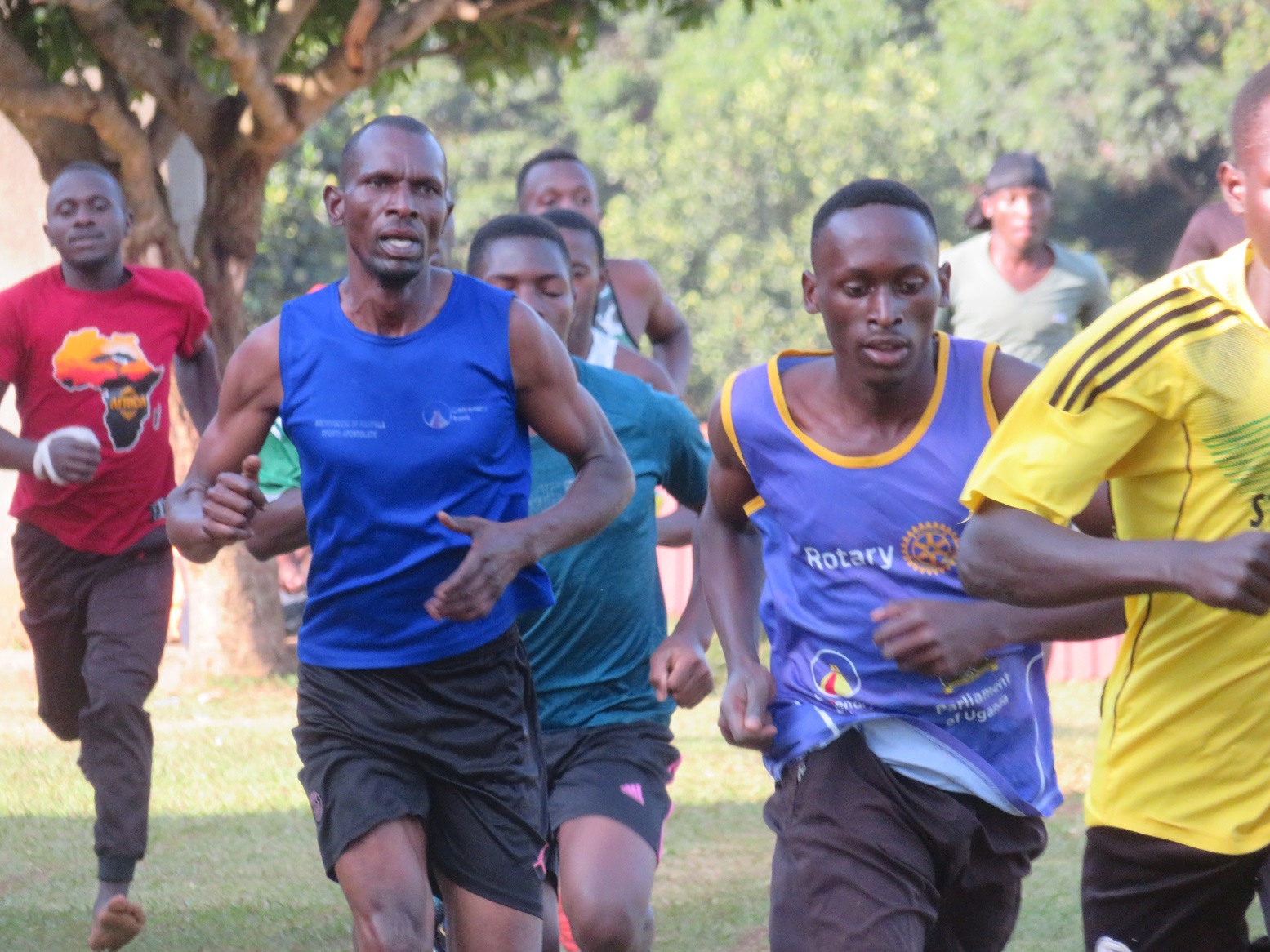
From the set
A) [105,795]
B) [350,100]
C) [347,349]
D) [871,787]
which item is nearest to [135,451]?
[105,795]

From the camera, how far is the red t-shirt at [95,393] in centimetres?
632

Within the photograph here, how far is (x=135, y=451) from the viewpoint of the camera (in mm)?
6363

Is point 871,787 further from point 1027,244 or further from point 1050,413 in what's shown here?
point 1027,244

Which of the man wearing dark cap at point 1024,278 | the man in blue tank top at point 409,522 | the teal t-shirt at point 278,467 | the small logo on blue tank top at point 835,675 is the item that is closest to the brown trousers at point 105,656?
the teal t-shirt at point 278,467

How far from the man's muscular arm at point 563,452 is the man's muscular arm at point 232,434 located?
0.56m

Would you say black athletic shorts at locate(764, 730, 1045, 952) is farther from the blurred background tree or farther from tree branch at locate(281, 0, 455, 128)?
tree branch at locate(281, 0, 455, 128)

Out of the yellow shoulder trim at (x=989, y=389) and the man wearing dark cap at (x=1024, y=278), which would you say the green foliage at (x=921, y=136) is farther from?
the yellow shoulder trim at (x=989, y=389)

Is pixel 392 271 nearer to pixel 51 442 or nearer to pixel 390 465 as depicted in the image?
pixel 390 465

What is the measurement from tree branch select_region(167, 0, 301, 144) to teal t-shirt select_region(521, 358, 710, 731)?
483 centimetres

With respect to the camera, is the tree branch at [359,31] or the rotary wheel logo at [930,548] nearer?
the rotary wheel logo at [930,548]

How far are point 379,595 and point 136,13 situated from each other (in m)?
7.15

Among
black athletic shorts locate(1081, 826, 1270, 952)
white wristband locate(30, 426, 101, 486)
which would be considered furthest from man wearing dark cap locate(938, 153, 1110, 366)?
black athletic shorts locate(1081, 826, 1270, 952)

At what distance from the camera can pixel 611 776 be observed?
465 centimetres

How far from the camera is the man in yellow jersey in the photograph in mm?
2846
